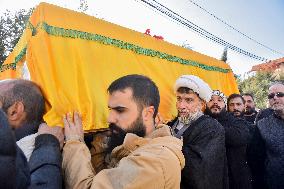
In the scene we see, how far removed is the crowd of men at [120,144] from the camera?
1650 millimetres

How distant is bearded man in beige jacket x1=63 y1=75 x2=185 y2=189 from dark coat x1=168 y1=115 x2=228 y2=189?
489mm

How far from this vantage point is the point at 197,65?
13.9 ft

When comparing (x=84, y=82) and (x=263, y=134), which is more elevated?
(x=84, y=82)

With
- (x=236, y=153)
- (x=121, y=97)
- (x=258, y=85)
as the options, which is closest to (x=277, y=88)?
(x=236, y=153)

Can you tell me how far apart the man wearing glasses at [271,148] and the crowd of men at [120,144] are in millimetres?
1345

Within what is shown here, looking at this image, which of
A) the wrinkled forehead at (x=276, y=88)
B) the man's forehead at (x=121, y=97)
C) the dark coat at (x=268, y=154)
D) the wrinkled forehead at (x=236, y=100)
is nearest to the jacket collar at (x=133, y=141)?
the man's forehead at (x=121, y=97)

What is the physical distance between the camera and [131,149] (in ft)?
6.30

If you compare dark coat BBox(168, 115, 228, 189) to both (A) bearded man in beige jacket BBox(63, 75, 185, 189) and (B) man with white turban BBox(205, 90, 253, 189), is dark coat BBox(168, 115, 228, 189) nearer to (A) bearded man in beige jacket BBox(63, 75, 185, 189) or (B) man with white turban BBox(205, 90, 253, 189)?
(A) bearded man in beige jacket BBox(63, 75, 185, 189)

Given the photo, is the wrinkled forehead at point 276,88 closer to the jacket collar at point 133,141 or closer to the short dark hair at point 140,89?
the short dark hair at point 140,89

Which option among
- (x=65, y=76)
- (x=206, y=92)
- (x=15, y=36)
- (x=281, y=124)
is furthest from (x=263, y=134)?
(x=15, y=36)

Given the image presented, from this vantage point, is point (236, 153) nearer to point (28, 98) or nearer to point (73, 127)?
point (73, 127)

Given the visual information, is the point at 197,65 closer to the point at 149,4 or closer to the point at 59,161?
the point at 59,161

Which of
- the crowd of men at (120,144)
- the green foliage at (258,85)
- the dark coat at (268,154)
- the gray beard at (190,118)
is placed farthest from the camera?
the green foliage at (258,85)

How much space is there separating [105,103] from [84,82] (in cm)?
25
